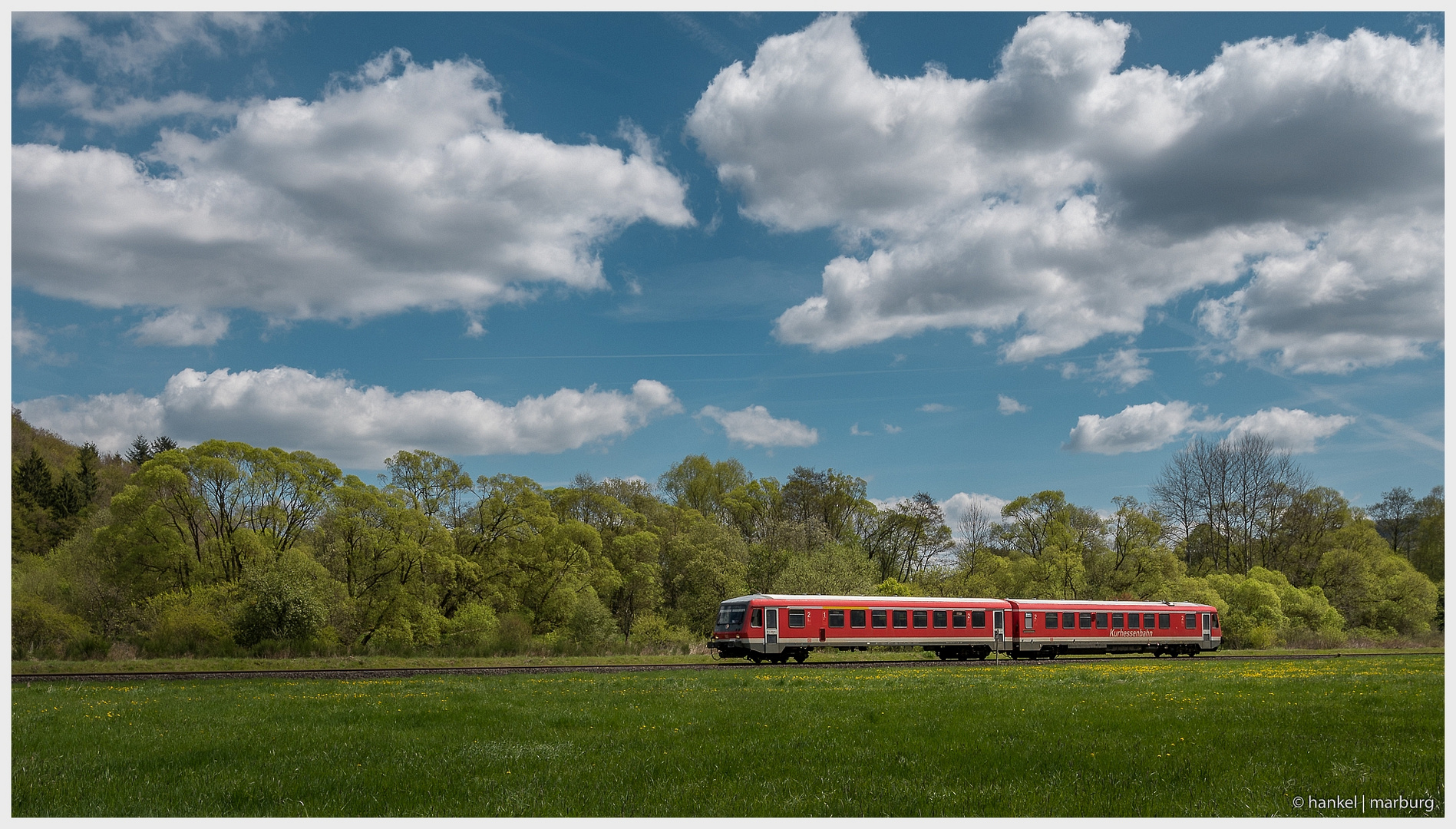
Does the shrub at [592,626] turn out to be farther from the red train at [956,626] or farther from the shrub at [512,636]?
the red train at [956,626]

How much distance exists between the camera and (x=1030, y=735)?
38.1 ft

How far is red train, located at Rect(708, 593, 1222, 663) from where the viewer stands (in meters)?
36.9

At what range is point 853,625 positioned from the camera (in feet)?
127

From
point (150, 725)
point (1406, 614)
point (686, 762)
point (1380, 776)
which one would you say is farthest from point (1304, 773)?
point (1406, 614)

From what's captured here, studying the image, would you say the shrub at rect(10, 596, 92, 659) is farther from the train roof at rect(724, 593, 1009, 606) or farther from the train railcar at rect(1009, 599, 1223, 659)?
the train railcar at rect(1009, 599, 1223, 659)

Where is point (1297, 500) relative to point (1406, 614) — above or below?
above

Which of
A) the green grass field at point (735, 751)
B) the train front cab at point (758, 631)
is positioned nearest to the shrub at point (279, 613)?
the train front cab at point (758, 631)

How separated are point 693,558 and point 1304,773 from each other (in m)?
50.8

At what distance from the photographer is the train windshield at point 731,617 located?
37156 millimetres

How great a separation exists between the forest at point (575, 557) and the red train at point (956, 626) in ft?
33.9

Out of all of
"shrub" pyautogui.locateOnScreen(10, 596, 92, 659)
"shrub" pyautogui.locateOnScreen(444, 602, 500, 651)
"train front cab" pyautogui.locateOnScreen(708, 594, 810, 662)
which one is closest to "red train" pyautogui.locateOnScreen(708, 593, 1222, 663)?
"train front cab" pyautogui.locateOnScreen(708, 594, 810, 662)

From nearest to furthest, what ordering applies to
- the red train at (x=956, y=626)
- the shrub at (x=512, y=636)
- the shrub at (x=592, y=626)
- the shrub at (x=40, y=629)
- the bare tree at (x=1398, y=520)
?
the shrub at (x=40, y=629), the red train at (x=956, y=626), the shrub at (x=512, y=636), the shrub at (x=592, y=626), the bare tree at (x=1398, y=520)

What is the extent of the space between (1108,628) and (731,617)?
20835 millimetres

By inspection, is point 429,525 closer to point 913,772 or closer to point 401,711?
point 401,711
